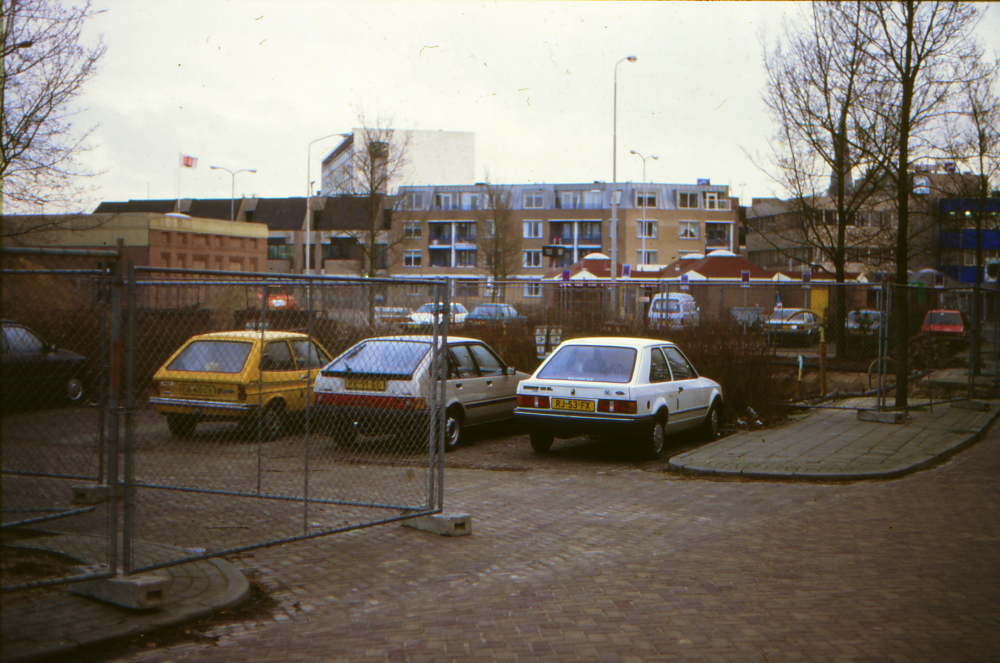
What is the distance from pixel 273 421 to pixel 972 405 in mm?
14198

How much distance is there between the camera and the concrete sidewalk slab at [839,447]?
9977 millimetres

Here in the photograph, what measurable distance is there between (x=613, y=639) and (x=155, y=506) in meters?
4.66

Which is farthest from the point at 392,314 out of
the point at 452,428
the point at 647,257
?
the point at 647,257

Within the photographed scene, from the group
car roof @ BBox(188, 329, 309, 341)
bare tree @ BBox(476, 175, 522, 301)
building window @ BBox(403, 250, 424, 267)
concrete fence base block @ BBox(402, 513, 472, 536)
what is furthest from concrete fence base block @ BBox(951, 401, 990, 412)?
building window @ BBox(403, 250, 424, 267)

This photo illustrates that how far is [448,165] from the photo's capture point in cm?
9544

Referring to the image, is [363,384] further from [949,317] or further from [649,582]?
[949,317]

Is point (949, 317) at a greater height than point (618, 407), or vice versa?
point (949, 317)

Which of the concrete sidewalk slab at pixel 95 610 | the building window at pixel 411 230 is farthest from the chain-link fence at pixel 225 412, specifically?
the building window at pixel 411 230

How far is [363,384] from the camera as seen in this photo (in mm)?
6730

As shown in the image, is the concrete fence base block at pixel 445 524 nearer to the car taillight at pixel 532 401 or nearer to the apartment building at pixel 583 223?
the car taillight at pixel 532 401

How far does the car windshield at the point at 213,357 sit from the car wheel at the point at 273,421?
1.30 feet

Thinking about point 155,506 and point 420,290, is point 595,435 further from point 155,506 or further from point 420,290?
point 155,506

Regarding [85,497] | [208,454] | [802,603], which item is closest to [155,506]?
[85,497]

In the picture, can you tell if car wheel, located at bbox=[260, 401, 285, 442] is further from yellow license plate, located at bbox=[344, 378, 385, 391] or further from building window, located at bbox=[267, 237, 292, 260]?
building window, located at bbox=[267, 237, 292, 260]
